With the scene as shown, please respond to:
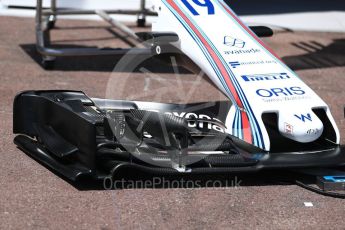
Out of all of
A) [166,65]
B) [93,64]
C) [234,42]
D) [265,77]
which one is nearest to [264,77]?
[265,77]

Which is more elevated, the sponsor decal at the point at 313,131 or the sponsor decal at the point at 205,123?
the sponsor decal at the point at 313,131

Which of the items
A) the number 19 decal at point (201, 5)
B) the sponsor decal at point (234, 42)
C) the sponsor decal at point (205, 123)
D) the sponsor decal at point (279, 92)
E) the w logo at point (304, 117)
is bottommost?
the sponsor decal at point (205, 123)

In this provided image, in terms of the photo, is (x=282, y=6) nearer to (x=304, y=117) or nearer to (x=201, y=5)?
(x=201, y=5)

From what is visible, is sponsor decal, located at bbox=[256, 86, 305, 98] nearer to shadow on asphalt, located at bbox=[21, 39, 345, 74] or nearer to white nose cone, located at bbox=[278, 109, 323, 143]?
white nose cone, located at bbox=[278, 109, 323, 143]

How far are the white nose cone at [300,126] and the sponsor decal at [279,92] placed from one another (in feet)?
0.61

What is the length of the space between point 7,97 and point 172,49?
1710 mm

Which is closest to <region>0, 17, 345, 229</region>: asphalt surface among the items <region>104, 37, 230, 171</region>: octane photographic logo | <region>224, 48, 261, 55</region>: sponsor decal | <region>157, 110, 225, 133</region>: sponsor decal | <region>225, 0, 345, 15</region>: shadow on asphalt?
<region>104, 37, 230, 171</region>: octane photographic logo

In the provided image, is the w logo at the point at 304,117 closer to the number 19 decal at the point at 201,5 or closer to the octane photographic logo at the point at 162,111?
the octane photographic logo at the point at 162,111

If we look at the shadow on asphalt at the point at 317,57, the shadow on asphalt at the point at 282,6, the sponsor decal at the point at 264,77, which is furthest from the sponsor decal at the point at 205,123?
the shadow on asphalt at the point at 282,6

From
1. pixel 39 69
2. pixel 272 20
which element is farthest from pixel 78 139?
pixel 272 20

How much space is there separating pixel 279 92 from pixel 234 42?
0.63 meters

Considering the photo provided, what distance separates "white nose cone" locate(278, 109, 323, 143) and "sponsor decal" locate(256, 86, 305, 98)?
185 millimetres

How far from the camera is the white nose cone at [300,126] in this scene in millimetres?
4957

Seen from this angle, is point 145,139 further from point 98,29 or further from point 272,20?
point 272,20
